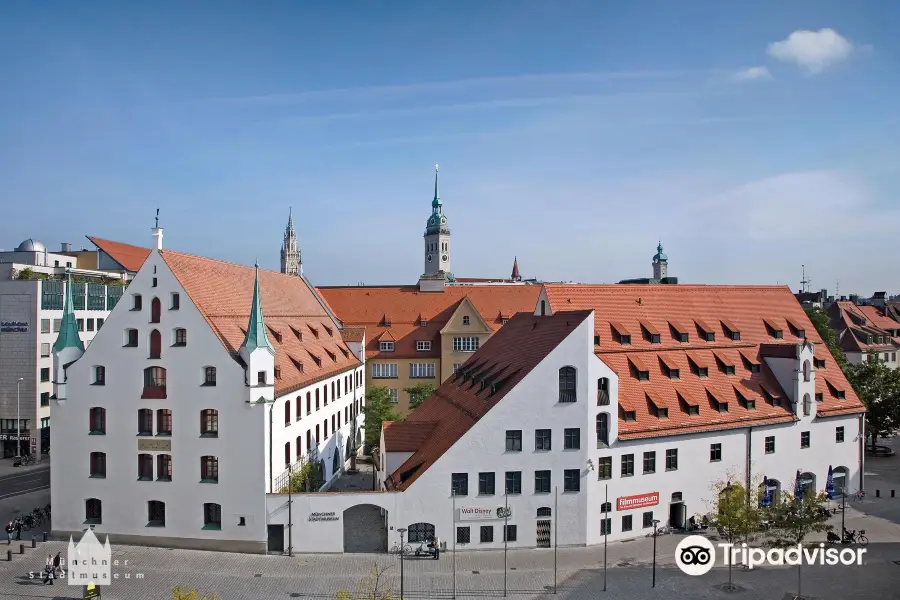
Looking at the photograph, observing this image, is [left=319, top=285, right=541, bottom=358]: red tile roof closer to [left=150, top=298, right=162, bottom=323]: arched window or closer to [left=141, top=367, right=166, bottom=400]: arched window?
[left=141, top=367, right=166, bottom=400]: arched window

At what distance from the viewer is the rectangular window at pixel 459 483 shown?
3975 cm

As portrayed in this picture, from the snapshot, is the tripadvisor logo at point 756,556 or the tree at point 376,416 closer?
the tripadvisor logo at point 756,556

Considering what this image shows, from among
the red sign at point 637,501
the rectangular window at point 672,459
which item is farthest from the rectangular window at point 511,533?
the rectangular window at point 672,459

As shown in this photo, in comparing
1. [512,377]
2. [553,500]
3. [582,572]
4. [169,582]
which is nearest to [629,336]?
[512,377]

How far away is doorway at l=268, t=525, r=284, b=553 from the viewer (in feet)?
129


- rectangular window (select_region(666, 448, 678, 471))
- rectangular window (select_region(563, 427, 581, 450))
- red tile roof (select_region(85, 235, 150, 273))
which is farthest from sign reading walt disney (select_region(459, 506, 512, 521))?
red tile roof (select_region(85, 235, 150, 273))

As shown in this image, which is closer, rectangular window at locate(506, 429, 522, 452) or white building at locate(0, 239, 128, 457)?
rectangular window at locate(506, 429, 522, 452)

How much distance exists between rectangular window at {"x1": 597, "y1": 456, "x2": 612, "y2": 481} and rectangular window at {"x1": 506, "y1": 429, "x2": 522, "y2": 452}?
513cm

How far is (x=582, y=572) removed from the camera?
1436 inches

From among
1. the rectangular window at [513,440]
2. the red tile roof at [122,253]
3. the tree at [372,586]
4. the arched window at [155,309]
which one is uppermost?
the red tile roof at [122,253]

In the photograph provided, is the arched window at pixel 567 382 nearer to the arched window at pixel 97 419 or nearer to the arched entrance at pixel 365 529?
the arched entrance at pixel 365 529

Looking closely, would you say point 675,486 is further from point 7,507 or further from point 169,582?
point 7,507

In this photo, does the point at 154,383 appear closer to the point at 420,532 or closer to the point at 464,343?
the point at 420,532

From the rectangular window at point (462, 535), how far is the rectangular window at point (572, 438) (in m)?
7.70
